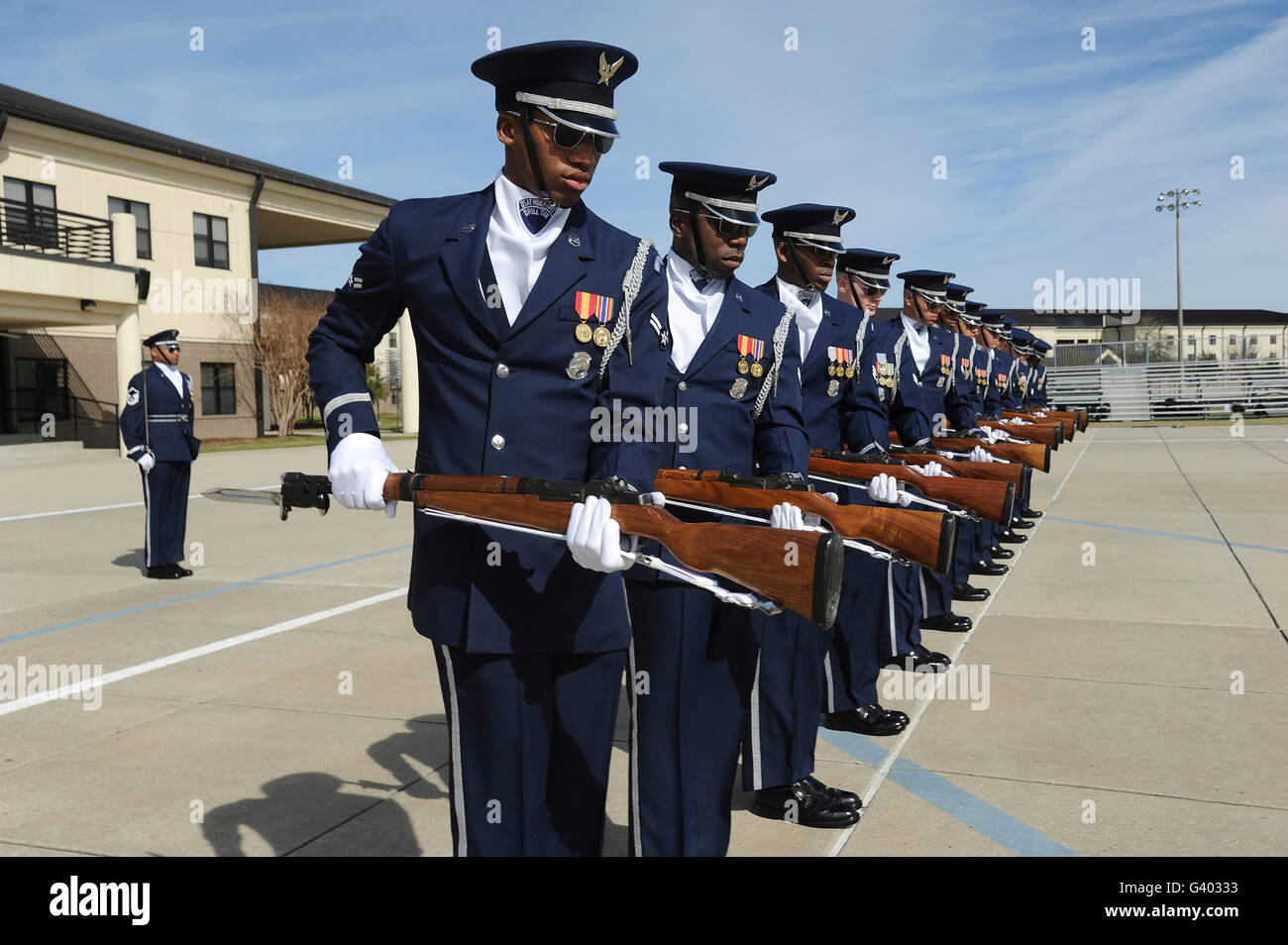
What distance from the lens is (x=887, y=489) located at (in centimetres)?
468

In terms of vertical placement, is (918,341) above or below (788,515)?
above

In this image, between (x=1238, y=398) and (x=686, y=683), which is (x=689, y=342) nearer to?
(x=686, y=683)

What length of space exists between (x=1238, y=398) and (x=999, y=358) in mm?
33137

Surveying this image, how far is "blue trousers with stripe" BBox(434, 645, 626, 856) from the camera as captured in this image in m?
2.46

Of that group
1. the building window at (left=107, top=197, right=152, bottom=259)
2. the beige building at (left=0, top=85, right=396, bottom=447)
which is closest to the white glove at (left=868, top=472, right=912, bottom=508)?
the beige building at (left=0, top=85, right=396, bottom=447)

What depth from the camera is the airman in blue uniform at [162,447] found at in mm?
8727

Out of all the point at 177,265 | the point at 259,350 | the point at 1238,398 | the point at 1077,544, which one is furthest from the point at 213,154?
the point at 1238,398

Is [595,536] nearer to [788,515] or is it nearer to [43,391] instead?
[788,515]

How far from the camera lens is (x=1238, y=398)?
3994 cm

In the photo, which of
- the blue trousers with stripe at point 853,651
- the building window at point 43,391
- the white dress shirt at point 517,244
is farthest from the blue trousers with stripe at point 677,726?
the building window at point 43,391

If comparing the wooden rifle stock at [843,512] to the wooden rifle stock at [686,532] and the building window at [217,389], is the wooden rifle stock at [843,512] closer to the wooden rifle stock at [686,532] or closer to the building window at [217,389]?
the wooden rifle stock at [686,532]

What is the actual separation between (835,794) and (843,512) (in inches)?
50.6

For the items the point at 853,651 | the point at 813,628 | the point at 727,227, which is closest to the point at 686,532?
the point at 727,227

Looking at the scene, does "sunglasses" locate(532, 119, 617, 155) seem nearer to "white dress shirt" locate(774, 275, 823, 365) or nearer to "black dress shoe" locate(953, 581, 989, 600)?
"white dress shirt" locate(774, 275, 823, 365)
